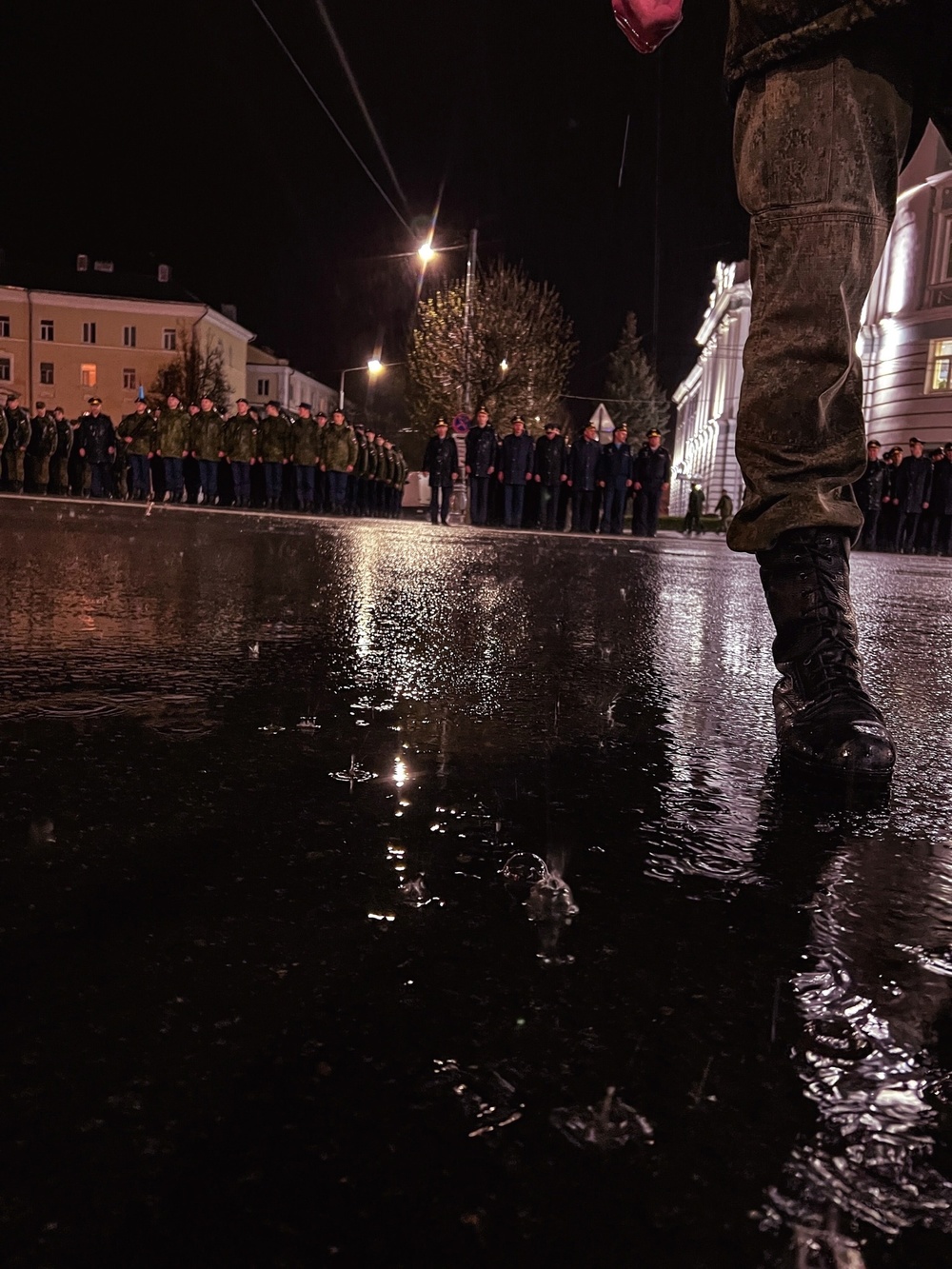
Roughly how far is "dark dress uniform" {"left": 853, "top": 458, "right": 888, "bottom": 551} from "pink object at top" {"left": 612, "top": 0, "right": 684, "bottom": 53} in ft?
62.5

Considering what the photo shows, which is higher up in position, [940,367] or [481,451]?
[940,367]

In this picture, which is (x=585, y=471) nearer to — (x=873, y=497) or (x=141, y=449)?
(x=873, y=497)

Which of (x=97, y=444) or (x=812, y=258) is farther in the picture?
(x=97, y=444)

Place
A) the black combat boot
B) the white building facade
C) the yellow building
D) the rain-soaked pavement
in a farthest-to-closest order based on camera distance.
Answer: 1. the yellow building
2. the white building facade
3. the black combat boot
4. the rain-soaked pavement

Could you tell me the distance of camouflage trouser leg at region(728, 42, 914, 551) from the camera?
193 centimetres

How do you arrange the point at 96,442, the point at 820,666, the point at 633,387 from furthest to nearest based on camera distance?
1. the point at 633,387
2. the point at 96,442
3. the point at 820,666

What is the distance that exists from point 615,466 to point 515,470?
2.09 meters

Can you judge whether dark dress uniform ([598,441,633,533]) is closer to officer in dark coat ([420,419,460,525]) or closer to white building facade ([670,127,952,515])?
officer in dark coat ([420,419,460,525])

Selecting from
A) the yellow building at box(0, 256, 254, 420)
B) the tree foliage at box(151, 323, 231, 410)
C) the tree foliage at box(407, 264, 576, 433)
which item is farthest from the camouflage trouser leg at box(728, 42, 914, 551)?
the yellow building at box(0, 256, 254, 420)

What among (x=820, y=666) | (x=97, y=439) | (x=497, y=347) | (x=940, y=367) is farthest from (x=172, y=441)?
(x=820, y=666)

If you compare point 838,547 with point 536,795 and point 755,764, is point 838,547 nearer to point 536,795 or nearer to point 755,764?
point 755,764

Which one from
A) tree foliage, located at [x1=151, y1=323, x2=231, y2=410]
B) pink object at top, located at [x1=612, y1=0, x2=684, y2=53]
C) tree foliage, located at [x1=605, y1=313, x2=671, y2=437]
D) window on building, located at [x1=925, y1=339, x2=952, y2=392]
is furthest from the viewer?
tree foliage, located at [x1=605, y1=313, x2=671, y2=437]

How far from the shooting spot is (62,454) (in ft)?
86.3

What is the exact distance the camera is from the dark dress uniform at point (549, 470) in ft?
72.8
